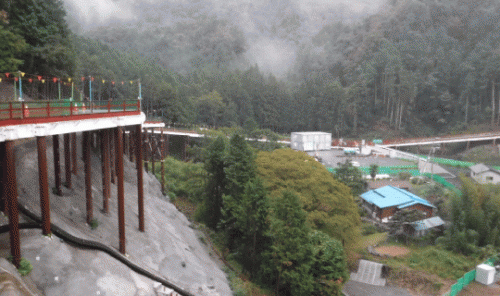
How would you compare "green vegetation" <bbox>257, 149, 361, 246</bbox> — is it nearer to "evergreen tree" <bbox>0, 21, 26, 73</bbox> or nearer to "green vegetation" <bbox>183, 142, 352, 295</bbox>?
"green vegetation" <bbox>183, 142, 352, 295</bbox>

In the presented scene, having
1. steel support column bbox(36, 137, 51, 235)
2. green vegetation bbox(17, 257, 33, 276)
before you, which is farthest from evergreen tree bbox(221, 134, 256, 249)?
green vegetation bbox(17, 257, 33, 276)

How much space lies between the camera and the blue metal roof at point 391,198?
1375 inches

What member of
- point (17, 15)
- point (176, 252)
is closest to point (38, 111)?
point (176, 252)

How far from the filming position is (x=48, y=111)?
10.4 meters

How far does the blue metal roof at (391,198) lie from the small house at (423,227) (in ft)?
9.41

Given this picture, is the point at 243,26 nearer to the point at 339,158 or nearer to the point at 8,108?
the point at 339,158

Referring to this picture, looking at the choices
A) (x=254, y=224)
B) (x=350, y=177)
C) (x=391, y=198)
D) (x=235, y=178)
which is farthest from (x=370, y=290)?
(x=350, y=177)

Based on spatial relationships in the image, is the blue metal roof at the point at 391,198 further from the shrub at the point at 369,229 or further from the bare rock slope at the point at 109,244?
the bare rock slope at the point at 109,244

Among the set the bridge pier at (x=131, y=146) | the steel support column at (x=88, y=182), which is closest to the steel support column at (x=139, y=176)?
the steel support column at (x=88, y=182)

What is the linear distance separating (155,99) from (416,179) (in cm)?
4427

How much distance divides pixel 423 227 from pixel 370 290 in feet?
35.8

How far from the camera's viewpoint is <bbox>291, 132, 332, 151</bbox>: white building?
61.0 meters

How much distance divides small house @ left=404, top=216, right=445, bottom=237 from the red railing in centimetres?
2695

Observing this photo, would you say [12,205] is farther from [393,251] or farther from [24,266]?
[393,251]
